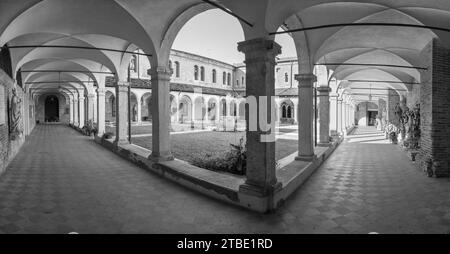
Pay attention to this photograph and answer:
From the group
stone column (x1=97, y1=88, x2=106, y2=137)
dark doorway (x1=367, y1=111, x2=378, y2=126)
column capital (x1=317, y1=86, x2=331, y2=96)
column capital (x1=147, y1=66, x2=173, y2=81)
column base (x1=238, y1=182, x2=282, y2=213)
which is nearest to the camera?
column base (x1=238, y1=182, x2=282, y2=213)

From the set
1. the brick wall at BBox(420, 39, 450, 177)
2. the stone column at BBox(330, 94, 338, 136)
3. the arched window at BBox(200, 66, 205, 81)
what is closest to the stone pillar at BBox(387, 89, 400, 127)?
the stone column at BBox(330, 94, 338, 136)

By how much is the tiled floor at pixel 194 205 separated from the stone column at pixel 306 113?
0.76 meters

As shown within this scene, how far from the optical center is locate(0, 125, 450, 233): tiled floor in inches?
171

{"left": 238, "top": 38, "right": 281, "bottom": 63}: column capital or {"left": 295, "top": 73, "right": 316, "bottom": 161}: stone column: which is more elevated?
{"left": 238, "top": 38, "right": 281, "bottom": 63}: column capital

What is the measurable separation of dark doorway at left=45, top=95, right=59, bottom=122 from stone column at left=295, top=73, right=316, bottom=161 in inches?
1504

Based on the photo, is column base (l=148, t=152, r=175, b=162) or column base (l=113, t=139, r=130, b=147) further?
column base (l=113, t=139, r=130, b=147)

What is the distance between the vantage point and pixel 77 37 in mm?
9727

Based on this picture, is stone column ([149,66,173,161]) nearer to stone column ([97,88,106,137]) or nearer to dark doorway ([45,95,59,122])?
stone column ([97,88,106,137])

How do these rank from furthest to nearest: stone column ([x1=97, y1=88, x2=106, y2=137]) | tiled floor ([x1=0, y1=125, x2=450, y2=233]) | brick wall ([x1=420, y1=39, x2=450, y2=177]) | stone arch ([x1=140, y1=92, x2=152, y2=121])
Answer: stone arch ([x1=140, y1=92, x2=152, y2=121]) < stone column ([x1=97, y1=88, x2=106, y2=137]) < brick wall ([x1=420, y1=39, x2=450, y2=177]) < tiled floor ([x1=0, y1=125, x2=450, y2=233])
